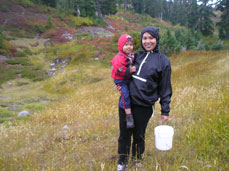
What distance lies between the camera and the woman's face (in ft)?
7.59

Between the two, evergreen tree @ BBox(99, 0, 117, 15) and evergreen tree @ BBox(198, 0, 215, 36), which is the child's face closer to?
evergreen tree @ BBox(198, 0, 215, 36)

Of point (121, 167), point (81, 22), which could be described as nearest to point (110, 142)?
point (121, 167)

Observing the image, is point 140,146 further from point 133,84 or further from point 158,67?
point 158,67

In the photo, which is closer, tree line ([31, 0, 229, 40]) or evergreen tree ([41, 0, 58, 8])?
tree line ([31, 0, 229, 40])

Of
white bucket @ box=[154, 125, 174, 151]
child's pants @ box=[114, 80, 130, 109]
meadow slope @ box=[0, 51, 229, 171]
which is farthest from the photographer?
meadow slope @ box=[0, 51, 229, 171]

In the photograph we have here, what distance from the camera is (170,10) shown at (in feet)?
245

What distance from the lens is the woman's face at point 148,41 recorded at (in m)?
2.31

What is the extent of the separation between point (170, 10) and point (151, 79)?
81498 mm

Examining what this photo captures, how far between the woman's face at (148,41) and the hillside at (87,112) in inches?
53.5

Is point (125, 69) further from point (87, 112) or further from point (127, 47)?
point (87, 112)

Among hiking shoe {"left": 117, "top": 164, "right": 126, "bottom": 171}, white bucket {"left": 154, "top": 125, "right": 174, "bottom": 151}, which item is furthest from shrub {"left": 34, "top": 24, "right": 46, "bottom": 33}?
white bucket {"left": 154, "top": 125, "right": 174, "bottom": 151}

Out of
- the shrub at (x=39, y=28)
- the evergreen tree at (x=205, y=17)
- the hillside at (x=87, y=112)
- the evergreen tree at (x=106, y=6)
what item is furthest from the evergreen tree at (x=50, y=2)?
the evergreen tree at (x=205, y=17)

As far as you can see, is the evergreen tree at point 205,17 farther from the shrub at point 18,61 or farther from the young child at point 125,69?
the young child at point 125,69

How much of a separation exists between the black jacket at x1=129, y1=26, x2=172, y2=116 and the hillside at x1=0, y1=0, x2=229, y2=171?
0.72 meters
